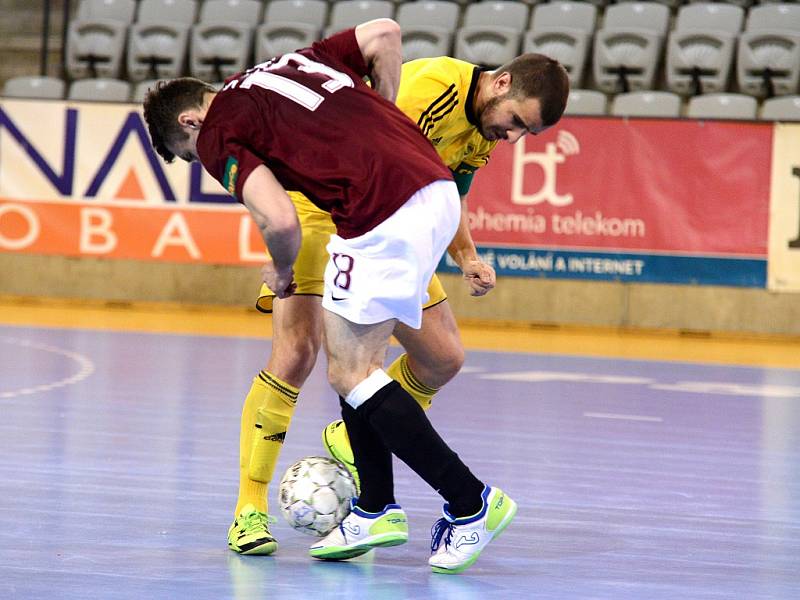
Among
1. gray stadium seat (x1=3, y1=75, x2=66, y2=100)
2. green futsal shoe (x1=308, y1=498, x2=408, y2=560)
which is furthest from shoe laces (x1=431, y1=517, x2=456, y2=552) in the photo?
gray stadium seat (x1=3, y1=75, x2=66, y2=100)

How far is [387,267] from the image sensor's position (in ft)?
12.3

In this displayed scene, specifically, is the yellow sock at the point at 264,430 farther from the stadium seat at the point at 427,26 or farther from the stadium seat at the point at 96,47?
the stadium seat at the point at 96,47

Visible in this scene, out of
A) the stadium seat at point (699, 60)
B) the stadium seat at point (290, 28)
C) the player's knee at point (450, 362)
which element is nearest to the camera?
the player's knee at point (450, 362)

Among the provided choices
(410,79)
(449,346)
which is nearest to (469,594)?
(449,346)

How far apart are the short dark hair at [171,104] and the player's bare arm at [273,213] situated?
37 centimetres

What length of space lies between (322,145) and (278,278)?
37 cm

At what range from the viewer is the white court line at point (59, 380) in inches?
292

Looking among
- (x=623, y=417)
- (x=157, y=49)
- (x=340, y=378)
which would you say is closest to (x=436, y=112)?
(x=340, y=378)

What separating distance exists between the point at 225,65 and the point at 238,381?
7017mm

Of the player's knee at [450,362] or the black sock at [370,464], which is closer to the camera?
the black sock at [370,464]

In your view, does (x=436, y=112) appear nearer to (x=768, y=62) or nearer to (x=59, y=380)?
(x=59, y=380)

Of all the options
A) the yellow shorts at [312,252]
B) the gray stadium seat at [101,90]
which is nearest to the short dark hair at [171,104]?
the yellow shorts at [312,252]

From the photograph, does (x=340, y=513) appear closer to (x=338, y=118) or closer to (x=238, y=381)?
(x=338, y=118)

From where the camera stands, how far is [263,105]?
12.5 feet
